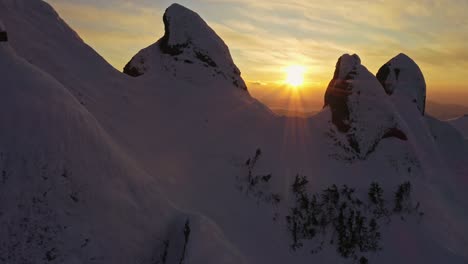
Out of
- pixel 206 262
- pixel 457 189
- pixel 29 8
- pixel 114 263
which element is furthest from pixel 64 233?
pixel 457 189

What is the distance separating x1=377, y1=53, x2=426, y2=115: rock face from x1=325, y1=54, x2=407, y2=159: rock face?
253 inches

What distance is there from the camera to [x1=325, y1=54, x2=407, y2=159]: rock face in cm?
3316

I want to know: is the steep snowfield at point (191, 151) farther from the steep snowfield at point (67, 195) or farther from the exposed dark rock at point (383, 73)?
the exposed dark rock at point (383, 73)

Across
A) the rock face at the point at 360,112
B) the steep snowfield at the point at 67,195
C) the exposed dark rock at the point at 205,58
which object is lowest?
the steep snowfield at the point at 67,195

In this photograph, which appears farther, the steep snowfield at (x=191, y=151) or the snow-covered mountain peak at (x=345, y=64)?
the snow-covered mountain peak at (x=345, y=64)

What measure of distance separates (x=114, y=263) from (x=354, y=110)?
24.8m

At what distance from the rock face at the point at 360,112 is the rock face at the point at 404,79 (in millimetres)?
6434

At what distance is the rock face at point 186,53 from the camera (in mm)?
37375

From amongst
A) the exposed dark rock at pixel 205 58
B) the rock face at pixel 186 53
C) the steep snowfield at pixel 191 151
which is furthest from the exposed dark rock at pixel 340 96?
the exposed dark rock at pixel 205 58

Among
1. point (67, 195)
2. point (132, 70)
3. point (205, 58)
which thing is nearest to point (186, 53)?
point (205, 58)

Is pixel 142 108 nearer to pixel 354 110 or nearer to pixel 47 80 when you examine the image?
pixel 47 80

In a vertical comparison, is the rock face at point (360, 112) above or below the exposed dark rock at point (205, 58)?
below

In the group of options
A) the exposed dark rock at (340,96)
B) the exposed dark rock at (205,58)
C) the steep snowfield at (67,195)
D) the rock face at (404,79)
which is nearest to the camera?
the steep snowfield at (67,195)

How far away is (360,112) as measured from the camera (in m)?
34.2
